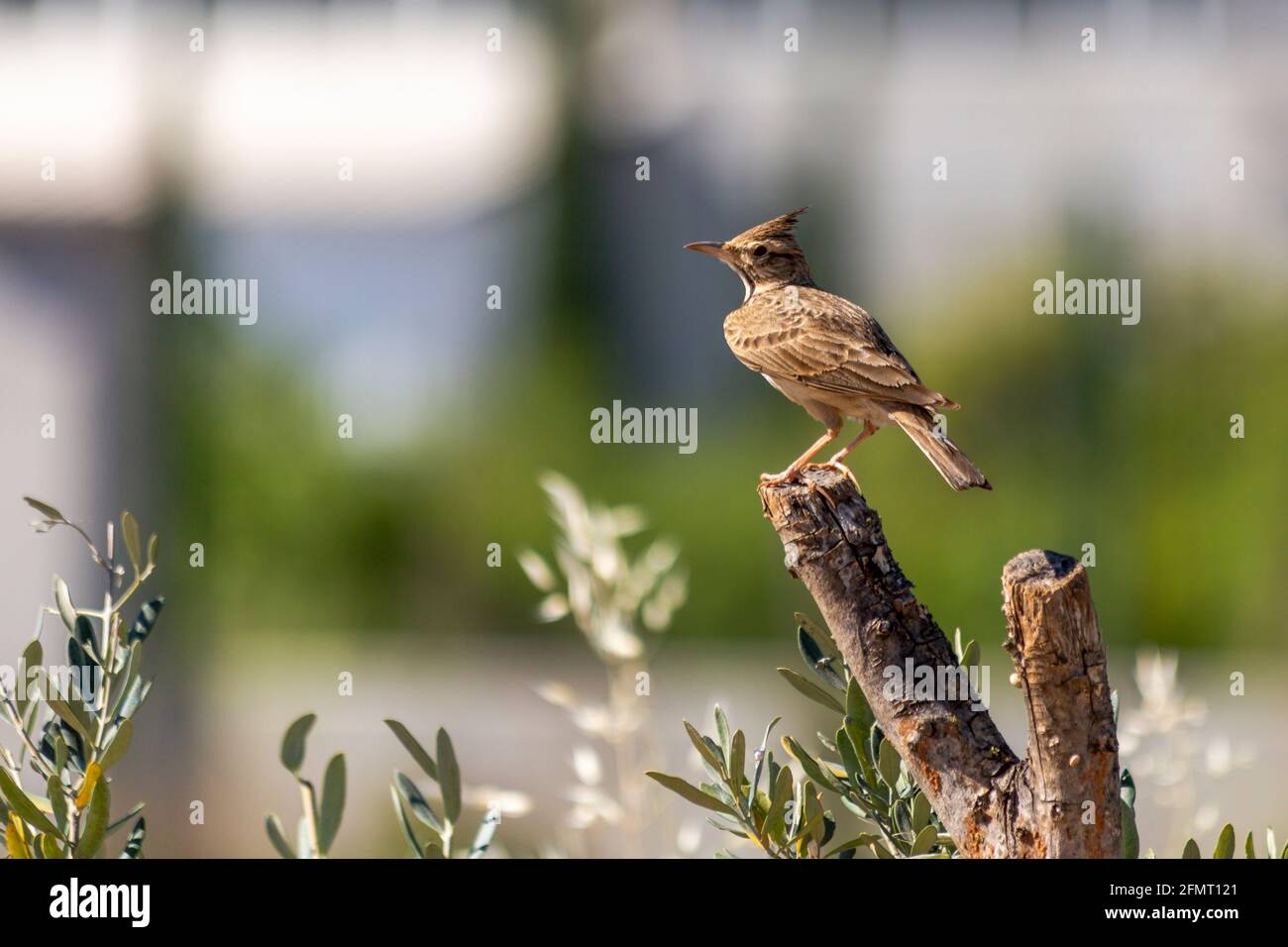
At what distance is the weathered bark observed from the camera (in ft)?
3.87

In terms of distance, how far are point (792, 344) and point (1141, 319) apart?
5.38 m

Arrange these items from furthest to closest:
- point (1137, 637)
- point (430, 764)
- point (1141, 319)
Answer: point (1141, 319) < point (1137, 637) < point (430, 764)

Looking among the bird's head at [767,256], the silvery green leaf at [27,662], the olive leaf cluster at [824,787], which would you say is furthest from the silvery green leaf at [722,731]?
the bird's head at [767,256]

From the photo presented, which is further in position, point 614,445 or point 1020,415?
point 614,445

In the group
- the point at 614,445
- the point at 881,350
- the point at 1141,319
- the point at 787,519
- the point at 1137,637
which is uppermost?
the point at 1141,319

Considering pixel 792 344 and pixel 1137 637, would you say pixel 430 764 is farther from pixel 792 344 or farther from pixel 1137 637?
pixel 1137 637

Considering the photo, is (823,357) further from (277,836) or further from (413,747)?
(277,836)

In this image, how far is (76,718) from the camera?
127 cm

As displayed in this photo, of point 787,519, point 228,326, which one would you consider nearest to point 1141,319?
point 228,326

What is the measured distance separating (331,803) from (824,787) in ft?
1.90

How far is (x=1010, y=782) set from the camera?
125cm

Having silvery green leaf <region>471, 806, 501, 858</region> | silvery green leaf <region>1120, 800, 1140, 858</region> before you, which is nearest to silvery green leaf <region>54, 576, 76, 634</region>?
silvery green leaf <region>471, 806, 501, 858</region>

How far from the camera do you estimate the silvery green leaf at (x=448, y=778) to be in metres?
1.30

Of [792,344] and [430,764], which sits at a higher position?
[792,344]
